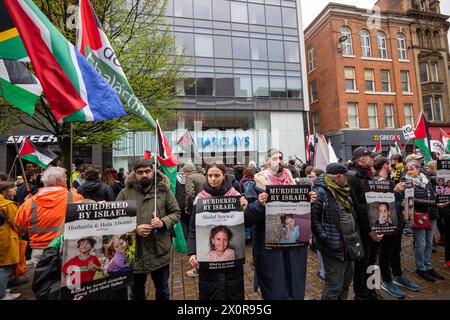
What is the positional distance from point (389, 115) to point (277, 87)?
12003 mm

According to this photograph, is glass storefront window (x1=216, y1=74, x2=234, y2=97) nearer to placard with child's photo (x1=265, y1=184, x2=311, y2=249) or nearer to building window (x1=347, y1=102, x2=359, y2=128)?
building window (x1=347, y1=102, x2=359, y2=128)

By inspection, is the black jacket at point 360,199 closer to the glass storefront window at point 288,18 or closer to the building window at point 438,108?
the glass storefront window at point 288,18

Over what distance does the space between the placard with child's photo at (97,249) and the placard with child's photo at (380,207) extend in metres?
3.17

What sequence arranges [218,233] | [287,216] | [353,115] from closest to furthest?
[218,233] → [287,216] → [353,115]

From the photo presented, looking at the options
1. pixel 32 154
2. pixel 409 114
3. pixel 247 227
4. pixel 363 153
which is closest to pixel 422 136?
pixel 363 153

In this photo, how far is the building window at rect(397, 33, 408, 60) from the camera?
89.4 feet

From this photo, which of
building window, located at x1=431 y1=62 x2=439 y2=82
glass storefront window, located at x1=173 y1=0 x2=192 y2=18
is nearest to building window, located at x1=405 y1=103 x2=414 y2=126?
building window, located at x1=431 y1=62 x2=439 y2=82

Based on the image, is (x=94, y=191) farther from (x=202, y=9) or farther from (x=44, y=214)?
(x=202, y=9)

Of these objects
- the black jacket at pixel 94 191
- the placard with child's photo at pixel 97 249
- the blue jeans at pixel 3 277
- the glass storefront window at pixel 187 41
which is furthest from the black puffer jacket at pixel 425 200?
the glass storefront window at pixel 187 41

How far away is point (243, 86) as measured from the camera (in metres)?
24.2

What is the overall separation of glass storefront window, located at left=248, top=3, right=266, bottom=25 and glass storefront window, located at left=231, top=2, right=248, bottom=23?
0.50 m

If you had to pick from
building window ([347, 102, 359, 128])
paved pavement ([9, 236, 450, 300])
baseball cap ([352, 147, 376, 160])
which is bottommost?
paved pavement ([9, 236, 450, 300])

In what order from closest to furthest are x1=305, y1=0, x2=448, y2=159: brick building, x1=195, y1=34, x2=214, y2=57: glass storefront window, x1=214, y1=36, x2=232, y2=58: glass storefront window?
x1=195, y1=34, x2=214, y2=57: glass storefront window → x1=214, y1=36, x2=232, y2=58: glass storefront window → x1=305, y1=0, x2=448, y2=159: brick building

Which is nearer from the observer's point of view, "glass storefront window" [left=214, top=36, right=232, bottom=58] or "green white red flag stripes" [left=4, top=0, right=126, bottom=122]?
"green white red flag stripes" [left=4, top=0, right=126, bottom=122]
